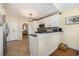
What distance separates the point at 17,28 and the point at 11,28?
89 mm

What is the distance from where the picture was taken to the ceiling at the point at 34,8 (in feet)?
4.31

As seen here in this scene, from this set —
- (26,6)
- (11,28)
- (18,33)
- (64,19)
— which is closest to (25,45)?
(18,33)

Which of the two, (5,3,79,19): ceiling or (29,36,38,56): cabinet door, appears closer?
(5,3,79,19): ceiling

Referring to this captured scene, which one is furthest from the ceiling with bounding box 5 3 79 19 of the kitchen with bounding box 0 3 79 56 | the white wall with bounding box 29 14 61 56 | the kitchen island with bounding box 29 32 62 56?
the kitchen island with bounding box 29 32 62 56

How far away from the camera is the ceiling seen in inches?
51.7

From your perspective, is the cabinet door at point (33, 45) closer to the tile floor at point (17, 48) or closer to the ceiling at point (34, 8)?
the tile floor at point (17, 48)

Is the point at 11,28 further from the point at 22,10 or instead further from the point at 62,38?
the point at 62,38

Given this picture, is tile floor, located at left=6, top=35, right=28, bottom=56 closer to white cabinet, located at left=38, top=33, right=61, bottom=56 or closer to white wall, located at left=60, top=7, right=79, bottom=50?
white cabinet, located at left=38, top=33, right=61, bottom=56

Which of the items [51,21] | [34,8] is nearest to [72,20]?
[51,21]

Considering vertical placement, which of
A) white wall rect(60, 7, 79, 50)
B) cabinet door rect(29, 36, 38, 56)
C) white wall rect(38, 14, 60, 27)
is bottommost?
cabinet door rect(29, 36, 38, 56)

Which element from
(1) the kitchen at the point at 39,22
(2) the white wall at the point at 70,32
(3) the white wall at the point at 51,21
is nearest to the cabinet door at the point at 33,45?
(1) the kitchen at the point at 39,22

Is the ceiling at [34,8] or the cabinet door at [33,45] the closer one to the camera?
the ceiling at [34,8]

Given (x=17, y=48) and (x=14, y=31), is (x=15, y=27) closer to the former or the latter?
(x=14, y=31)

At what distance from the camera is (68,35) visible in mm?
1360
